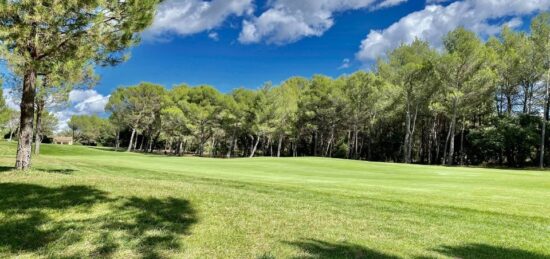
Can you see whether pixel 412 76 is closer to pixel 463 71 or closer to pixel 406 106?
pixel 406 106

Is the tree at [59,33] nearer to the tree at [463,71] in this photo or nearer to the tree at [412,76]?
the tree at [463,71]

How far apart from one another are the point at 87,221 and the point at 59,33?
6693mm

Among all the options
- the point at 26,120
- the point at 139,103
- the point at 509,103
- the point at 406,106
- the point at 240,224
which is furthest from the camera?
the point at 139,103

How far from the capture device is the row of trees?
4912 cm

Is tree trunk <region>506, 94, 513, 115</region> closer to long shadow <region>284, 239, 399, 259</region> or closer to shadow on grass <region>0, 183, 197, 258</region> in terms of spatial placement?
long shadow <region>284, 239, 399, 259</region>

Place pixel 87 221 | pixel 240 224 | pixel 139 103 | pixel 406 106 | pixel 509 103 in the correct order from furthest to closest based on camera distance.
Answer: pixel 139 103 → pixel 406 106 → pixel 509 103 → pixel 240 224 → pixel 87 221

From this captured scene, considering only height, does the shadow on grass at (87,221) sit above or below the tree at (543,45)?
below

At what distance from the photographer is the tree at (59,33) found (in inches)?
416

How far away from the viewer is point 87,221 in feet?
24.5

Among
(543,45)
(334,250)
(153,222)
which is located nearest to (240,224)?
(153,222)

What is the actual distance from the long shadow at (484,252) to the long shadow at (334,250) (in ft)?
3.97

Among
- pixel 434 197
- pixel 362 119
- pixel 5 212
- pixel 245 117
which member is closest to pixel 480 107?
pixel 362 119

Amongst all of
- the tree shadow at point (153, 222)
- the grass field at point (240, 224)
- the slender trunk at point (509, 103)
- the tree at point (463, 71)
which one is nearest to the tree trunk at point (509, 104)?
the slender trunk at point (509, 103)

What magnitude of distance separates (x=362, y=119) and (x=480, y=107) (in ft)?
56.0
